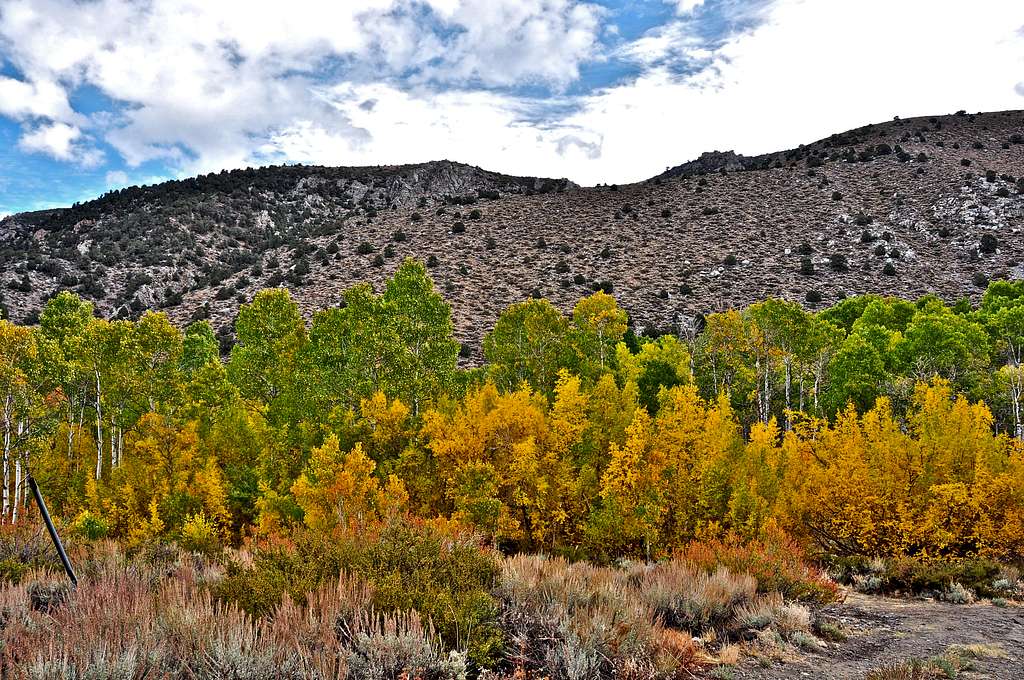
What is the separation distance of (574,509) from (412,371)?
11.2m

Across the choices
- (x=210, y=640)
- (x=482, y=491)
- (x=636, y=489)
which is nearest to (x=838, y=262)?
(x=636, y=489)

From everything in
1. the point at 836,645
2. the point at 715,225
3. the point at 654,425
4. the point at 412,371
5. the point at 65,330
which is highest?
the point at 715,225

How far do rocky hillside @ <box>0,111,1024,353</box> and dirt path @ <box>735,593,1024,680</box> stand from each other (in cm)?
3982

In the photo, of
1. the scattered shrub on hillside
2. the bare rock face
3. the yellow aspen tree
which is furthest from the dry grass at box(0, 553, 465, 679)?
the bare rock face

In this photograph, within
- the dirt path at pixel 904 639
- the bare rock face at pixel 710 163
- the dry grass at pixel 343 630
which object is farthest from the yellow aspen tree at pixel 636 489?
the bare rock face at pixel 710 163

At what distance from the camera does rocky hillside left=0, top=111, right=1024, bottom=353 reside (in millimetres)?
61281

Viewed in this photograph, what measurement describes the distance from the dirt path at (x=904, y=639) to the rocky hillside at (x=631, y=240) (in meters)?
39.8

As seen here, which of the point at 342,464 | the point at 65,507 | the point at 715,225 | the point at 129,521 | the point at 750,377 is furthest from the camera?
the point at 715,225

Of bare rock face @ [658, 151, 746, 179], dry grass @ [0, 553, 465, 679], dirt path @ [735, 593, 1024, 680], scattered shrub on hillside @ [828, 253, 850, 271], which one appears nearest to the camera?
dry grass @ [0, 553, 465, 679]

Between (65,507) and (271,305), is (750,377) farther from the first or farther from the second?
(65,507)

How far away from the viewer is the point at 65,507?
28078mm

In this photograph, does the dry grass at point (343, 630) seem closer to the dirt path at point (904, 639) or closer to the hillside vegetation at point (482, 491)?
the hillside vegetation at point (482, 491)

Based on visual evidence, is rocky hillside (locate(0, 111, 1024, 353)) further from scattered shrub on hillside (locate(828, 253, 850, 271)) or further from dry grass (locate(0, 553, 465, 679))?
dry grass (locate(0, 553, 465, 679))

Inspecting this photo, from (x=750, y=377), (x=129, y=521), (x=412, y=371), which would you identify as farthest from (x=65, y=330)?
(x=750, y=377)
